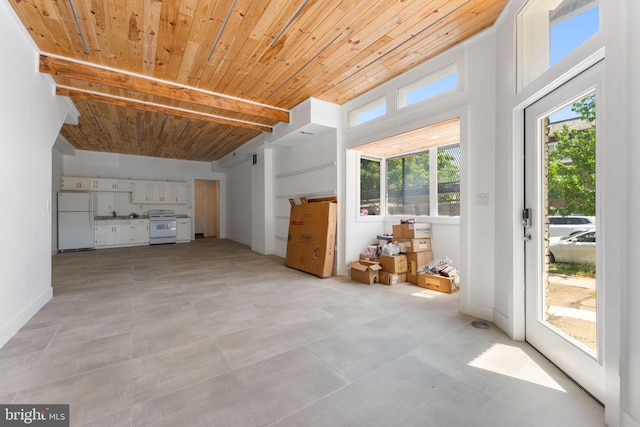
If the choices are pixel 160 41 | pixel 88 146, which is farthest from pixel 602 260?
pixel 88 146

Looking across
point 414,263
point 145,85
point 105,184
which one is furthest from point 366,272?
point 105,184

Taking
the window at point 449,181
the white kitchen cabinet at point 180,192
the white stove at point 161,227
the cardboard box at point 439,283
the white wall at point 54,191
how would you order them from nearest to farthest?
the cardboard box at point 439,283
the window at point 449,181
the white wall at point 54,191
the white stove at point 161,227
the white kitchen cabinet at point 180,192

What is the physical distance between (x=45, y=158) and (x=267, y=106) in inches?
125

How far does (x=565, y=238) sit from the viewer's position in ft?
6.57

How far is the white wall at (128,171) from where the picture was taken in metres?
8.38

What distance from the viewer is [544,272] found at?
87.7 inches

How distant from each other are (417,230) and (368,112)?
2.07 metres

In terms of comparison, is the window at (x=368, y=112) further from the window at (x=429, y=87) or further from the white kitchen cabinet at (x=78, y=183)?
the white kitchen cabinet at (x=78, y=183)

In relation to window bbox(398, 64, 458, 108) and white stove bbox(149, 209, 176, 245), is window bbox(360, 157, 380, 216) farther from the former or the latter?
white stove bbox(149, 209, 176, 245)

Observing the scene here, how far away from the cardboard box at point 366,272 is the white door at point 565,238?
6.94ft

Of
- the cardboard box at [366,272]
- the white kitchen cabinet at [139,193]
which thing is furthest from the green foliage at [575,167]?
the white kitchen cabinet at [139,193]

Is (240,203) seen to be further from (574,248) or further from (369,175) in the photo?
(574,248)

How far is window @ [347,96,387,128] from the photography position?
4148mm

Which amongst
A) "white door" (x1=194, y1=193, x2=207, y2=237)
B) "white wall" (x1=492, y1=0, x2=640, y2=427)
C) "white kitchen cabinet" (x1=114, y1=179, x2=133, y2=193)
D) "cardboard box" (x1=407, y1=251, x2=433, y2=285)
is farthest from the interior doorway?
"white wall" (x1=492, y1=0, x2=640, y2=427)
